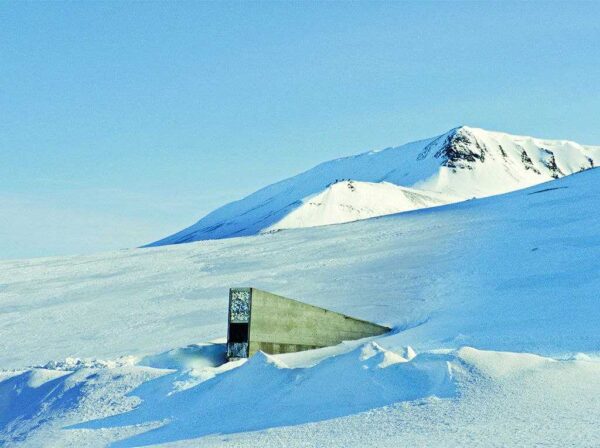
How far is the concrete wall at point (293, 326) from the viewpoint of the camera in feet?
50.8

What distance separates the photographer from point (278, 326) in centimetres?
1614

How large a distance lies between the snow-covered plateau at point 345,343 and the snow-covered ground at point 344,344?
0.16 ft

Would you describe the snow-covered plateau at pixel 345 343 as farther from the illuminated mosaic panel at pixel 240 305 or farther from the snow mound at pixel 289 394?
the illuminated mosaic panel at pixel 240 305

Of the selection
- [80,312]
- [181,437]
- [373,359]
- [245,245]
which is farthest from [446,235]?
[181,437]

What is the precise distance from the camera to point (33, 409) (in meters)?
11.9

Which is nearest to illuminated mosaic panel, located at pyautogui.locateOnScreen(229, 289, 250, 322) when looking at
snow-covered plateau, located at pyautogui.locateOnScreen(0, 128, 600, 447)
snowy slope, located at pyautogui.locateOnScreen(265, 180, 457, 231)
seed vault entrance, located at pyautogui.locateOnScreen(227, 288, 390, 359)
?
seed vault entrance, located at pyautogui.locateOnScreen(227, 288, 390, 359)

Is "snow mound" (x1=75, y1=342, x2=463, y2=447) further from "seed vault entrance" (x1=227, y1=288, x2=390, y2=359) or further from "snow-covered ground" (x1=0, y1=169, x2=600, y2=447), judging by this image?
"seed vault entrance" (x1=227, y1=288, x2=390, y2=359)

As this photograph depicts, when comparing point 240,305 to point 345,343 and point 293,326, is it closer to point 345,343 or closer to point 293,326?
point 293,326

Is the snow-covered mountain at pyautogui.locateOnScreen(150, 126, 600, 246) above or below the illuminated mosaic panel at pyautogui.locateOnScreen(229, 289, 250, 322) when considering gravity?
above

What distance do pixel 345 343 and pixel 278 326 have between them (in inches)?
67.4

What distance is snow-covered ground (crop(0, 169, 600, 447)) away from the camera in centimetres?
884

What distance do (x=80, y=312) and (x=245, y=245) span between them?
12.6 metres

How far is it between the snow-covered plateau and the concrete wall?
2.10 feet

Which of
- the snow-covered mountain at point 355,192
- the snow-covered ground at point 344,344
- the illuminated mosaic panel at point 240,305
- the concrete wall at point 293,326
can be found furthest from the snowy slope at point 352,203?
the illuminated mosaic panel at point 240,305
